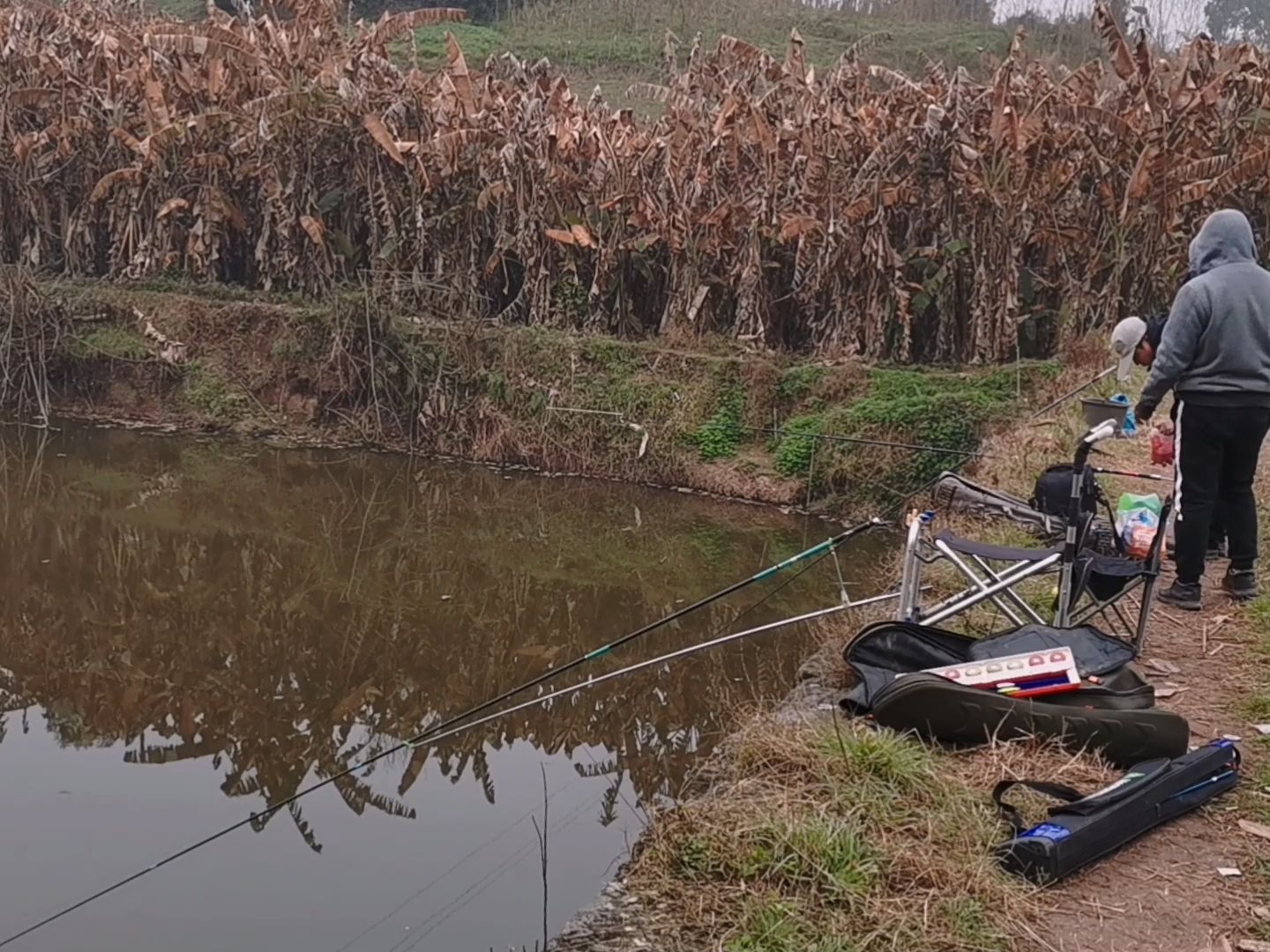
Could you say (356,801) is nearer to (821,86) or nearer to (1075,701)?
(1075,701)

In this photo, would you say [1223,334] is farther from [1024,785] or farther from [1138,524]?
[1024,785]

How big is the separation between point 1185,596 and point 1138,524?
1.28 feet

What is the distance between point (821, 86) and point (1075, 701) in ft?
35.1

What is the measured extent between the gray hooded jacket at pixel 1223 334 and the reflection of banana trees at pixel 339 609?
2707mm

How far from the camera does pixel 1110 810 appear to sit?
357 centimetres

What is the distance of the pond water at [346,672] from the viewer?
461cm

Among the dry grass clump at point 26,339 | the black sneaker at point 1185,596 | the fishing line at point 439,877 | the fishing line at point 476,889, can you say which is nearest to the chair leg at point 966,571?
the black sneaker at point 1185,596

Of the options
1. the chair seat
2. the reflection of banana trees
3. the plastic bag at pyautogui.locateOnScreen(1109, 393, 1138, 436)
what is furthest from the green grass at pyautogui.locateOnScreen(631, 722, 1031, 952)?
the plastic bag at pyautogui.locateOnScreen(1109, 393, 1138, 436)

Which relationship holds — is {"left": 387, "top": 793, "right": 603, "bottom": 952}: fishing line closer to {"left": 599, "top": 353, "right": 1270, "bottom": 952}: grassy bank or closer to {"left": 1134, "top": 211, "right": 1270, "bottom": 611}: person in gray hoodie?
{"left": 599, "top": 353, "right": 1270, "bottom": 952}: grassy bank

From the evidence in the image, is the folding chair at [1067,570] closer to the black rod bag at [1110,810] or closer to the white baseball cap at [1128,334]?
the black rod bag at [1110,810]

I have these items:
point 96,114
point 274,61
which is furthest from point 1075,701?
point 96,114

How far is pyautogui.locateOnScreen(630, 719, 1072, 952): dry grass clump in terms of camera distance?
3.22m

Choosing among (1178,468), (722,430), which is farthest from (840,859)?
(722,430)

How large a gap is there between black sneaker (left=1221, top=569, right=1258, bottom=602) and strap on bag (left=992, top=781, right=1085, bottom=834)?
239cm
